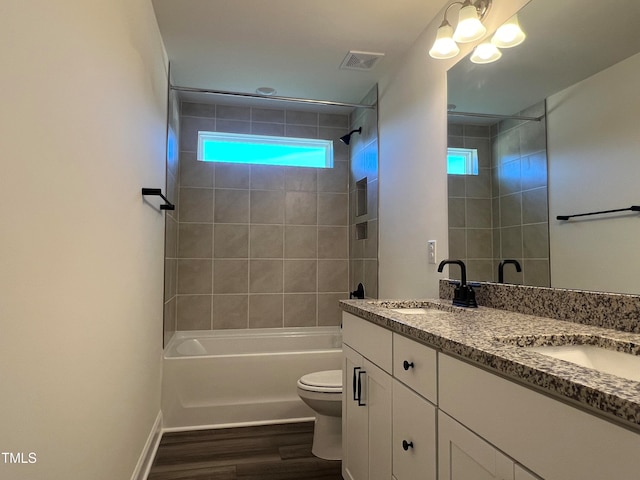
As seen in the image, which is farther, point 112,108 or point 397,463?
point 112,108

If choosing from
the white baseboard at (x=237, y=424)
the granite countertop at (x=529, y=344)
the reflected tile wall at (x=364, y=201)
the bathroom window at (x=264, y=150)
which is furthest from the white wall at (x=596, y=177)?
the bathroom window at (x=264, y=150)

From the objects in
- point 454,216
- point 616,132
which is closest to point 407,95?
point 454,216

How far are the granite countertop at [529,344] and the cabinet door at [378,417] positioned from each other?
0.21 m

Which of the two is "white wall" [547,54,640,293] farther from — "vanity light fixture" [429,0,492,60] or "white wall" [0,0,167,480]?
"white wall" [0,0,167,480]

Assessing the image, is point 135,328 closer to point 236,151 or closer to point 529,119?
point 529,119

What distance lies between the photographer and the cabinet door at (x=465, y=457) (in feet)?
2.62

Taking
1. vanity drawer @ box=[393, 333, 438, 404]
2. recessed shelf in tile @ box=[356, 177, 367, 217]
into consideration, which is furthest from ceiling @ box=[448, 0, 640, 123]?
recessed shelf in tile @ box=[356, 177, 367, 217]

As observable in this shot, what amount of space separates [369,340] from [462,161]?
3.38ft

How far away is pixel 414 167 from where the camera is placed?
93.2 inches

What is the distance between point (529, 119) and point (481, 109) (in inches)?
13.1

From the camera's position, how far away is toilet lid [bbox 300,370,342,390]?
2.20 metres

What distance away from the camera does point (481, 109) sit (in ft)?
6.07

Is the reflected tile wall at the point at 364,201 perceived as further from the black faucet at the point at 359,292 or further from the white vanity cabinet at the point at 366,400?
the white vanity cabinet at the point at 366,400

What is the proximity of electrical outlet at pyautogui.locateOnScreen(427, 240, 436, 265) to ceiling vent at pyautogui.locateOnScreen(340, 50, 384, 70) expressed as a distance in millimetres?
1320
